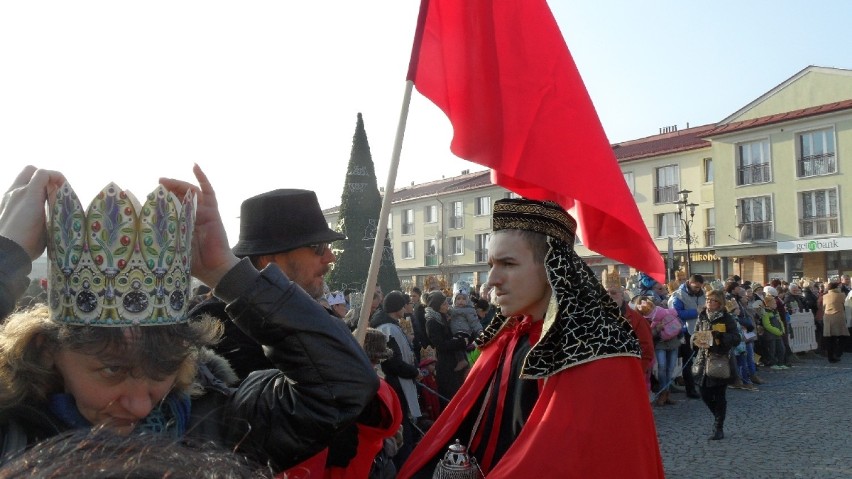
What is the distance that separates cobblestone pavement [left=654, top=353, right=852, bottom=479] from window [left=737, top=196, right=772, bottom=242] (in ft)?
74.0

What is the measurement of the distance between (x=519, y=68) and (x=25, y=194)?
8.01 ft

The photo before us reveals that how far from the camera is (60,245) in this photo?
1.54m

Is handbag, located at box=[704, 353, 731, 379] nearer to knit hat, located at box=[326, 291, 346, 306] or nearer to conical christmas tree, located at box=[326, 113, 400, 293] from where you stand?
knit hat, located at box=[326, 291, 346, 306]

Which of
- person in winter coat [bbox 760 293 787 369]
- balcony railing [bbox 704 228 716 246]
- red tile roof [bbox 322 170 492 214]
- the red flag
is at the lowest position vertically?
person in winter coat [bbox 760 293 787 369]

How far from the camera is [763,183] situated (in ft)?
111

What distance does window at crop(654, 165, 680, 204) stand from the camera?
37.9m

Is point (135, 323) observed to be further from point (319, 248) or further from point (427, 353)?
point (427, 353)

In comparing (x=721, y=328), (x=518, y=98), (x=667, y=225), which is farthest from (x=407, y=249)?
(x=518, y=98)

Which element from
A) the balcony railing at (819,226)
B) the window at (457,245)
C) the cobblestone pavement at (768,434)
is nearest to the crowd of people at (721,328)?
the cobblestone pavement at (768,434)

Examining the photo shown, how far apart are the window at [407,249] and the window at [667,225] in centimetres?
2024

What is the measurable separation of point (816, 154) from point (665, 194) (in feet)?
25.8

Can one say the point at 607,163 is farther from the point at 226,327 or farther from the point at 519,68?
the point at 226,327

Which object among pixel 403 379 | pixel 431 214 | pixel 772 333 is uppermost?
pixel 431 214

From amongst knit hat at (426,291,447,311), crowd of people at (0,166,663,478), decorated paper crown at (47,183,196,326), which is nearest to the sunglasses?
crowd of people at (0,166,663,478)
